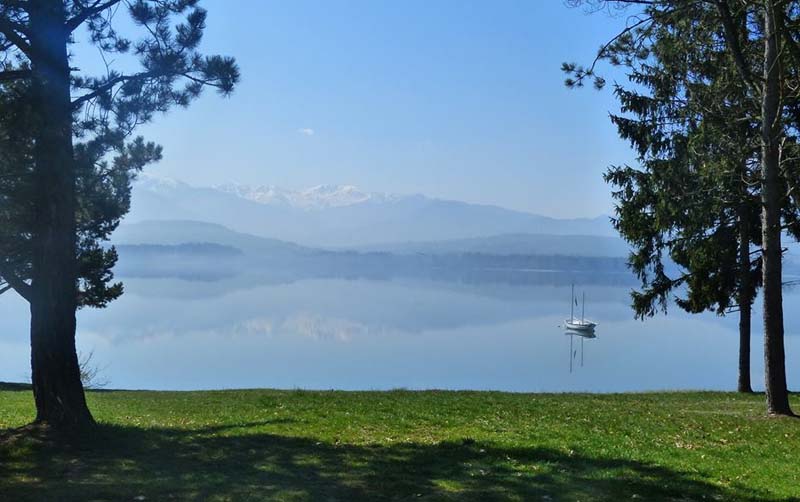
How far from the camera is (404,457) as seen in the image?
790cm

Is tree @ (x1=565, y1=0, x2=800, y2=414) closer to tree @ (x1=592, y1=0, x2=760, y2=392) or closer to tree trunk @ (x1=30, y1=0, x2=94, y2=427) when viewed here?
tree @ (x1=592, y1=0, x2=760, y2=392)

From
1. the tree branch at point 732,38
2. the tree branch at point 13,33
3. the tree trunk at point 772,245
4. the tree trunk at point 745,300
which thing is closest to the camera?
the tree branch at point 13,33

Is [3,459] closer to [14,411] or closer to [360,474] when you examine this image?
[360,474]

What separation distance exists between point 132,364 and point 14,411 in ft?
111

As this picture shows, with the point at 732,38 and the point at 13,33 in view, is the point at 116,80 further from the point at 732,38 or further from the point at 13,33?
the point at 732,38

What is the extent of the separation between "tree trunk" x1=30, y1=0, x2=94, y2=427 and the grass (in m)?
0.55

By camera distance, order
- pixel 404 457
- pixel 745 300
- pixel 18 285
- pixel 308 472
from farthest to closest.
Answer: pixel 745 300
pixel 18 285
pixel 404 457
pixel 308 472

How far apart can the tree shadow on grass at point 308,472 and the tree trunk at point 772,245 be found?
631 centimetres

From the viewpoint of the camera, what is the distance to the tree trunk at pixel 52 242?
8.55 m

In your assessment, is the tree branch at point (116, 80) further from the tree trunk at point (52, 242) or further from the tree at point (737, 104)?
the tree at point (737, 104)

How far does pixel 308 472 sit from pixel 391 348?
151ft

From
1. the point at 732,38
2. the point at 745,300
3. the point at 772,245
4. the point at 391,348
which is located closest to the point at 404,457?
the point at 772,245

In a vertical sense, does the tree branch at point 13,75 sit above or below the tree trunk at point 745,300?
above

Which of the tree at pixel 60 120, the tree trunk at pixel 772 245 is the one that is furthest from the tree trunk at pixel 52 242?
the tree trunk at pixel 772 245
